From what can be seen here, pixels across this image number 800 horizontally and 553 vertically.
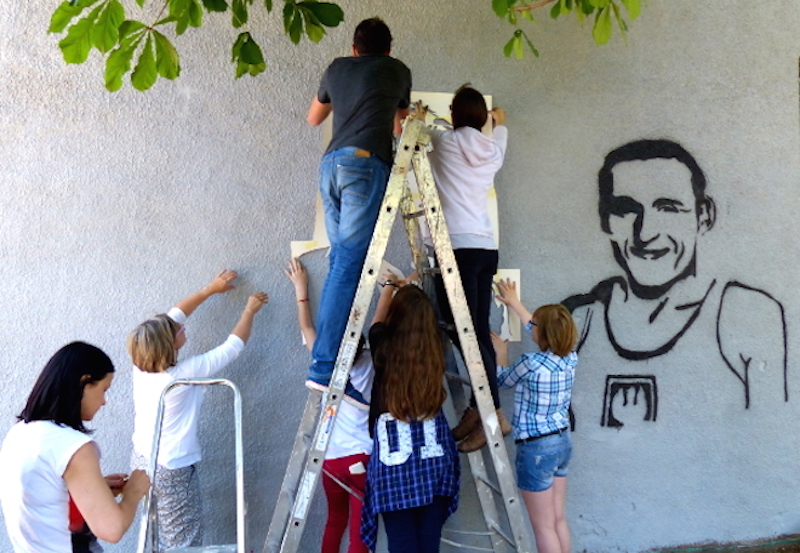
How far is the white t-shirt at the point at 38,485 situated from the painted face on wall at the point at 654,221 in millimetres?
3065

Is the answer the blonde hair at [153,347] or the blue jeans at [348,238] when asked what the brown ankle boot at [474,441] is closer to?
the blue jeans at [348,238]

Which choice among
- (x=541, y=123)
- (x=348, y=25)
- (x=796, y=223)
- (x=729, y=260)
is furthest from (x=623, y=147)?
(x=348, y=25)

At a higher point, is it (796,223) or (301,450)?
(796,223)

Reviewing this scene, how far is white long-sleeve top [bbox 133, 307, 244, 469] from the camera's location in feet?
10.4

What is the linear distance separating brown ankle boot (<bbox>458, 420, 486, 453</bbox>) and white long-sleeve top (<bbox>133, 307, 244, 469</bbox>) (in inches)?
48.4

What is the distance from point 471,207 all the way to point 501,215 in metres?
0.89

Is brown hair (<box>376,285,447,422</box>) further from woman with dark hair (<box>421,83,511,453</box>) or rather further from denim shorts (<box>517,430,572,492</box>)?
denim shorts (<box>517,430,572,492</box>)

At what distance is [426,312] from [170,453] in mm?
1406

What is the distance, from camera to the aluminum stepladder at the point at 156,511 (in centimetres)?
264

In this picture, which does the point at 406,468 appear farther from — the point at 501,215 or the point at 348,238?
the point at 501,215

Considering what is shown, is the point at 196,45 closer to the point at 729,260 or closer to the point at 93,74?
the point at 93,74

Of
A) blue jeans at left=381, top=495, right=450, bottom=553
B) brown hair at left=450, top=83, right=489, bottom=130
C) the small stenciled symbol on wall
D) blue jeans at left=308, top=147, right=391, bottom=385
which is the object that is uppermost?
brown hair at left=450, top=83, right=489, bottom=130

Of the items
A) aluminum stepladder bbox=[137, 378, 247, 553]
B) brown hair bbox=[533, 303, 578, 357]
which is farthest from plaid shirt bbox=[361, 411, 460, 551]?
brown hair bbox=[533, 303, 578, 357]

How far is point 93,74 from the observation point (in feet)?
11.7
